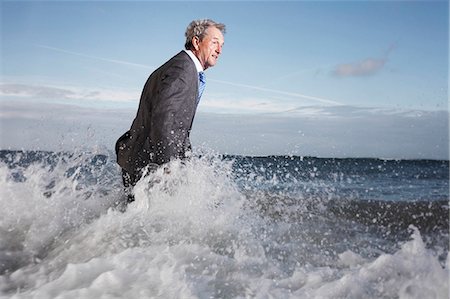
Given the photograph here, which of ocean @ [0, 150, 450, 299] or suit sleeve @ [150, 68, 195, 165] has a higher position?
suit sleeve @ [150, 68, 195, 165]

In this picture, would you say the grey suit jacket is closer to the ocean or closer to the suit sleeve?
the suit sleeve

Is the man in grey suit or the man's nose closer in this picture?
the man in grey suit

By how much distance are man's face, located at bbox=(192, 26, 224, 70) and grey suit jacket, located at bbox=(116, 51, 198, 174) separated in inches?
10.7

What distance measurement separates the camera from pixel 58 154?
4820 millimetres

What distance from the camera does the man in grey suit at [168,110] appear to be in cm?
295

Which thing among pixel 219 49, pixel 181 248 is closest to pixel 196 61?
pixel 219 49

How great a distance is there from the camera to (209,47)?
3.50 metres

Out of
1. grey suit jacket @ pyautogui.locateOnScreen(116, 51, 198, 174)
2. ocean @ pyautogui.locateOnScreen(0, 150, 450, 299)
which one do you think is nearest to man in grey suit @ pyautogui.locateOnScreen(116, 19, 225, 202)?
grey suit jacket @ pyautogui.locateOnScreen(116, 51, 198, 174)

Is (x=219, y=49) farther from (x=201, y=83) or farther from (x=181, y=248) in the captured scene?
(x=181, y=248)

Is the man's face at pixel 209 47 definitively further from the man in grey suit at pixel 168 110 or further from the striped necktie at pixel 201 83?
the striped necktie at pixel 201 83

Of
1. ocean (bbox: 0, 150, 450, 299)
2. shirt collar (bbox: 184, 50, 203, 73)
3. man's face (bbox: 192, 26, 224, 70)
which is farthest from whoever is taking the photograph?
man's face (bbox: 192, 26, 224, 70)

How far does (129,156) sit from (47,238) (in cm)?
90

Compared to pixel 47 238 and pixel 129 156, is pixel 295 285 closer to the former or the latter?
pixel 129 156

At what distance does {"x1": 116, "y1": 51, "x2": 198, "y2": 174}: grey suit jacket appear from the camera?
116 inches
